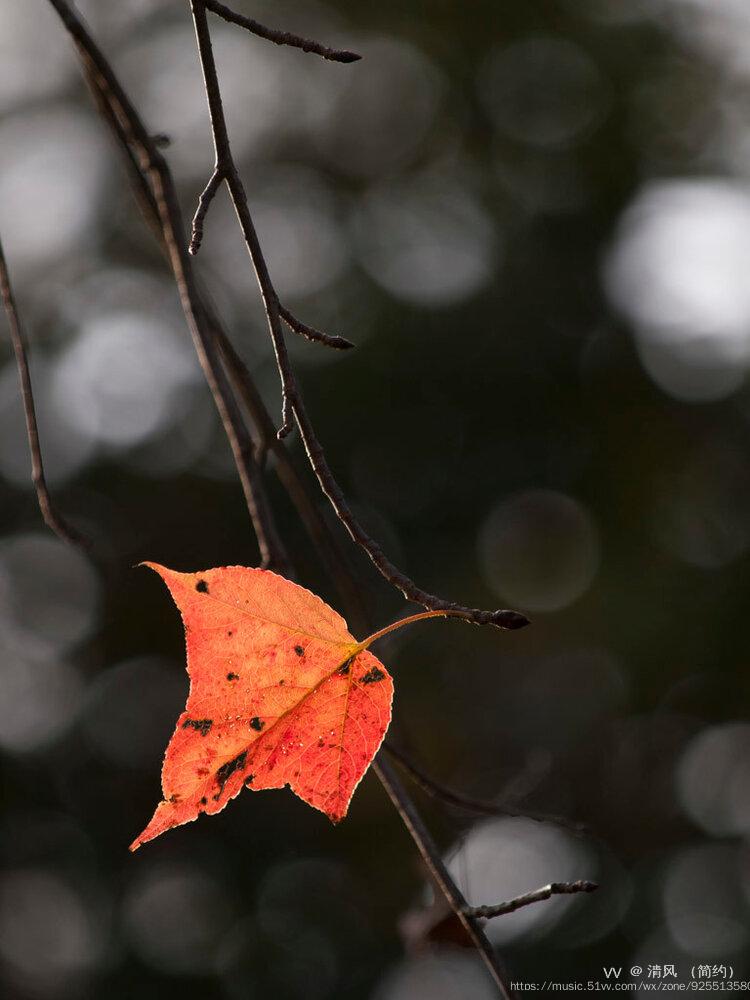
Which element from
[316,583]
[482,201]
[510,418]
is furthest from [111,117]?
[482,201]

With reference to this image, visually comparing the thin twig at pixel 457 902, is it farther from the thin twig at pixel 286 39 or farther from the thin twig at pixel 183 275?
the thin twig at pixel 286 39

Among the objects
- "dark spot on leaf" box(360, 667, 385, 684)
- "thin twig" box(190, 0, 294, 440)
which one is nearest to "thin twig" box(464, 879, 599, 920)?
"dark spot on leaf" box(360, 667, 385, 684)

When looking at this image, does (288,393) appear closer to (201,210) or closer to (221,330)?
(201,210)

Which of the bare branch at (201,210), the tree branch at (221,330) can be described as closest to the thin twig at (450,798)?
the tree branch at (221,330)

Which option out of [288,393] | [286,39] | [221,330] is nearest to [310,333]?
[288,393]

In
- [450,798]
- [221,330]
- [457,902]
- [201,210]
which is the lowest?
[450,798]

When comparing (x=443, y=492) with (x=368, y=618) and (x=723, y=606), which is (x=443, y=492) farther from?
(x=368, y=618)
